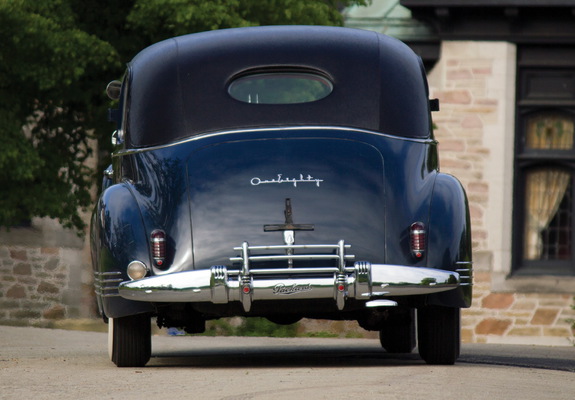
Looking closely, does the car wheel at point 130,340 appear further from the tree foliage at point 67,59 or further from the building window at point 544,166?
the building window at point 544,166

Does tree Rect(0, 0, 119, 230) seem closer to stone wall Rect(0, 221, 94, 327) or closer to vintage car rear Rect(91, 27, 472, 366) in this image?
stone wall Rect(0, 221, 94, 327)

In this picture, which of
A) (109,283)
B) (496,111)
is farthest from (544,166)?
(109,283)

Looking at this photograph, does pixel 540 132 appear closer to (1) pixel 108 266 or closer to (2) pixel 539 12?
(2) pixel 539 12

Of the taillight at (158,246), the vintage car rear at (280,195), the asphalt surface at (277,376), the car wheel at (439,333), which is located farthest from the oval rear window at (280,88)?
the asphalt surface at (277,376)

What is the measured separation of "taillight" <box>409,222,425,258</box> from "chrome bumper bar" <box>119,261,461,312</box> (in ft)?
0.87

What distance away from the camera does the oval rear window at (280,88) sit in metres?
8.64

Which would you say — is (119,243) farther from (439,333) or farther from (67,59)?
(67,59)

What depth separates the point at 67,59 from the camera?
45.9 ft

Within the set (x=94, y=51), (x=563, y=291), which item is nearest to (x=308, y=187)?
(x=94, y=51)

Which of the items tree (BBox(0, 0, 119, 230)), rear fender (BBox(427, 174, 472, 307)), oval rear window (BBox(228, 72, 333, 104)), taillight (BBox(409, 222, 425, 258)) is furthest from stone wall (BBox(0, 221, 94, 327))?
taillight (BBox(409, 222, 425, 258))

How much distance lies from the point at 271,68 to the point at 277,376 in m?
2.18

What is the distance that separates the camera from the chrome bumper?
24.8 ft

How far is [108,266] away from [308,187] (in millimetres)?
1290

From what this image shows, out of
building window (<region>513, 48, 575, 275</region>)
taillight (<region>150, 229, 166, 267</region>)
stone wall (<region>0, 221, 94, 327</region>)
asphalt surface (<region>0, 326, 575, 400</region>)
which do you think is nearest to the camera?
asphalt surface (<region>0, 326, 575, 400</region>)
